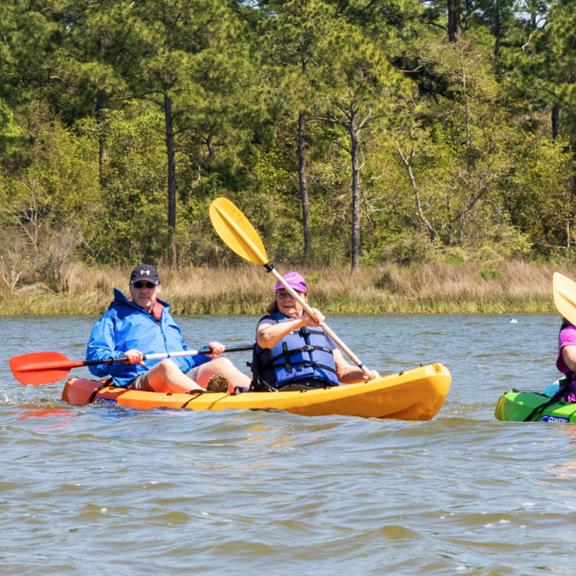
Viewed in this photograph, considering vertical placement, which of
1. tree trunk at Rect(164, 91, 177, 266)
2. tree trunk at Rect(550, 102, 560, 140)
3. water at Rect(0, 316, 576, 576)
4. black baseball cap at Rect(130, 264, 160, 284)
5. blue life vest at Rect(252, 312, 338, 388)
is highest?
tree trunk at Rect(550, 102, 560, 140)

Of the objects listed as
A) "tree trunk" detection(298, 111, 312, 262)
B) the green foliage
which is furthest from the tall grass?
"tree trunk" detection(298, 111, 312, 262)

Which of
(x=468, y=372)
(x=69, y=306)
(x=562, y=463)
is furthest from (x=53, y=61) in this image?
(x=562, y=463)

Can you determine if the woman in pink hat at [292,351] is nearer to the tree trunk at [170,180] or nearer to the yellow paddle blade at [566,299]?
the yellow paddle blade at [566,299]

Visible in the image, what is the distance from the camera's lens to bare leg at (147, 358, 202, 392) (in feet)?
25.6

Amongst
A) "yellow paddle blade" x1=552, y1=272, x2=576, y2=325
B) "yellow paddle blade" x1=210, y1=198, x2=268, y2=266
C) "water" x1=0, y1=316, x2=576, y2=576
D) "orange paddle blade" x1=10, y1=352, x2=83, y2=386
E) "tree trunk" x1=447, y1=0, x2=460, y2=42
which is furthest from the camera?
"tree trunk" x1=447, y1=0, x2=460, y2=42

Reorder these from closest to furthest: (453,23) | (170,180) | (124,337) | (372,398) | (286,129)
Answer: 1. (372,398)
2. (124,337)
3. (170,180)
4. (286,129)
5. (453,23)

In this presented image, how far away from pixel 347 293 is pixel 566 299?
16033 mm

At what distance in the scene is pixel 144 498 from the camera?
5133mm

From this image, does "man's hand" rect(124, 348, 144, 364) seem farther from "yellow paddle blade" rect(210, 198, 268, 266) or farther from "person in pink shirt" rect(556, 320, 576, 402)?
"person in pink shirt" rect(556, 320, 576, 402)

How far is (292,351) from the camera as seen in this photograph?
24.0 feet

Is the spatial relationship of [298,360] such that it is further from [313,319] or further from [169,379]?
[169,379]

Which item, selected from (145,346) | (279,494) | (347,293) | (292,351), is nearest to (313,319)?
(292,351)

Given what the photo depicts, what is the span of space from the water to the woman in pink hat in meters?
0.31

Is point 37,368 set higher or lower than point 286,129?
lower
